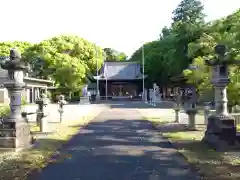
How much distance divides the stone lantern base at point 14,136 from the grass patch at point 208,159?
4.70 m

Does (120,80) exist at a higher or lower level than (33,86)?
higher

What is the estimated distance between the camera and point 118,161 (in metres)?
7.81

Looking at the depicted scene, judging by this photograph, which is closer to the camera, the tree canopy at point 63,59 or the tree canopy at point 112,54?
the tree canopy at point 63,59

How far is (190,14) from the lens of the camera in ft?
158

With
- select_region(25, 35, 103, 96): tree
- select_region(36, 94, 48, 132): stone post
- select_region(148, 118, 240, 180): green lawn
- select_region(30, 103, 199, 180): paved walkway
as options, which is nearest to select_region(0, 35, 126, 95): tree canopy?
select_region(25, 35, 103, 96): tree

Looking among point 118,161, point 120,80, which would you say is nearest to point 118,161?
→ point 118,161

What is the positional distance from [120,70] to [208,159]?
167 ft

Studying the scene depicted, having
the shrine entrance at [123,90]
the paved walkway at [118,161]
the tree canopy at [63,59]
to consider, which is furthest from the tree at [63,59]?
the paved walkway at [118,161]

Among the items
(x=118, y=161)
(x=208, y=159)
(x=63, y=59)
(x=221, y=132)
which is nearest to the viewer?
(x=118, y=161)

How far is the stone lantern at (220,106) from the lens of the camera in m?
9.71

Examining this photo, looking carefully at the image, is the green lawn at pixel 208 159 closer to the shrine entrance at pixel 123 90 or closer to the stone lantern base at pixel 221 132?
the stone lantern base at pixel 221 132

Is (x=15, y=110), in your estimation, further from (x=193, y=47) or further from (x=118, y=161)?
(x=193, y=47)

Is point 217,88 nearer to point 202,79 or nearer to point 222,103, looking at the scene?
point 222,103

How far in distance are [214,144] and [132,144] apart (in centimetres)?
250
